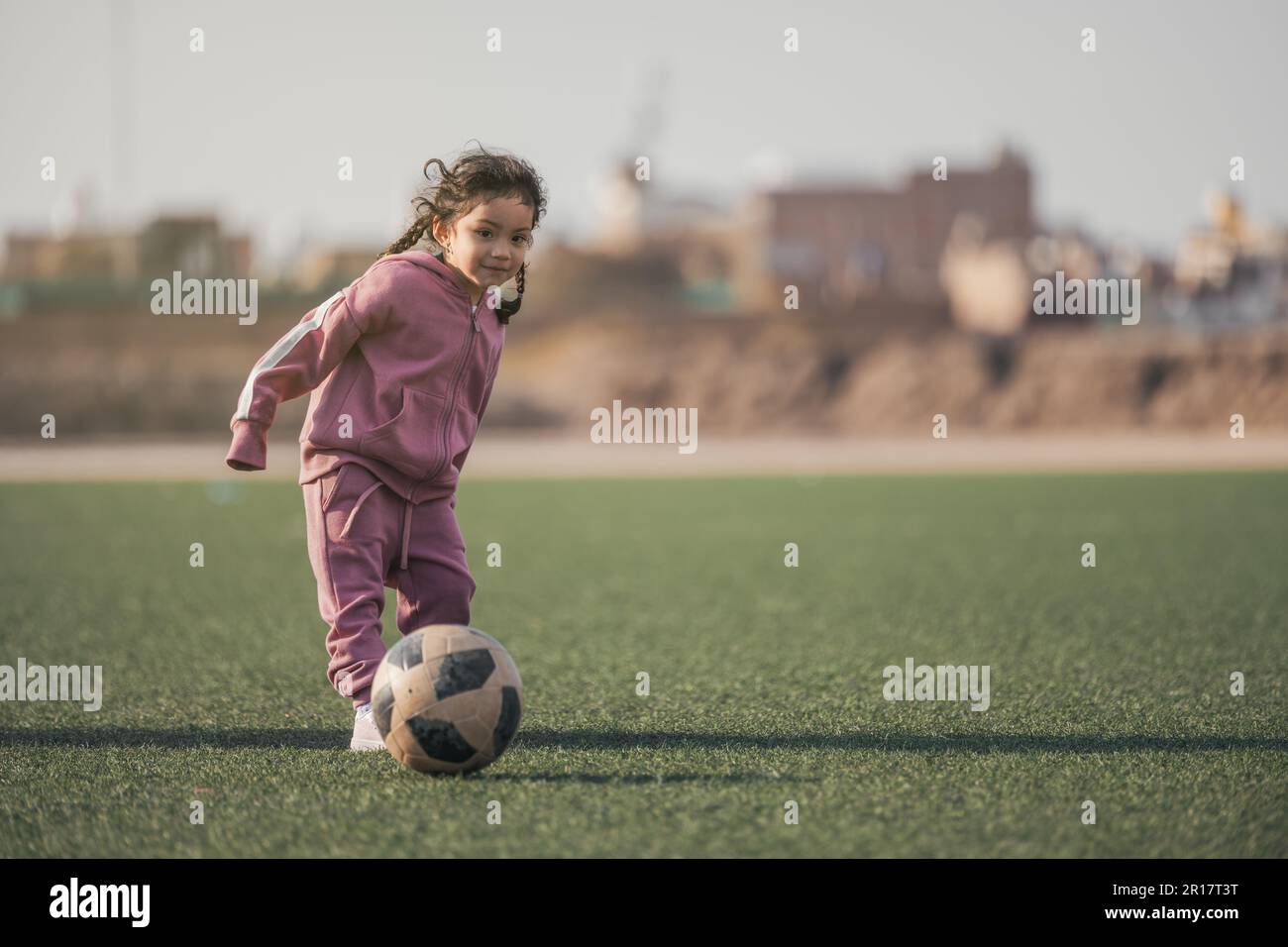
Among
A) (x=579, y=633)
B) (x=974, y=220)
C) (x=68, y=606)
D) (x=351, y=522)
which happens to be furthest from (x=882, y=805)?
(x=974, y=220)

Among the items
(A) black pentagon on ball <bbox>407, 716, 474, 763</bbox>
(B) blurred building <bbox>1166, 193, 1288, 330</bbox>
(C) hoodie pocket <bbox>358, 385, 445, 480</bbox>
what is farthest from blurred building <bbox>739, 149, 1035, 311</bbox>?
(A) black pentagon on ball <bbox>407, 716, 474, 763</bbox>

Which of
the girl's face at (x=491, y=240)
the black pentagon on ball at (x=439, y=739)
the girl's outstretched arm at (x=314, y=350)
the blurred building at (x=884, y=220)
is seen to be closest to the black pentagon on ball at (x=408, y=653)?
the black pentagon on ball at (x=439, y=739)

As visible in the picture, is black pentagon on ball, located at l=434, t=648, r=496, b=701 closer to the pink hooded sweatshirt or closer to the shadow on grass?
the shadow on grass

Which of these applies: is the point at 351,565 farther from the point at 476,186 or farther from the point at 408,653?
the point at 476,186

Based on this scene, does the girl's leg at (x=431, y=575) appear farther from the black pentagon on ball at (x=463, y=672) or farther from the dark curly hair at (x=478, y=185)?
the dark curly hair at (x=478, y=185)

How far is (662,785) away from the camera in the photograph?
3916 mm

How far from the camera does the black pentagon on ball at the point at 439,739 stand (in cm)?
389

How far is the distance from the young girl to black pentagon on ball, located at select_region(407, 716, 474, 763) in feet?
1.47

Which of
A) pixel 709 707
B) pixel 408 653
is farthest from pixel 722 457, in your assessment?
pixel 408 653

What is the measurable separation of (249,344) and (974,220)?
40666 millimetres

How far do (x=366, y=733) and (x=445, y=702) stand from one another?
0.57 meters

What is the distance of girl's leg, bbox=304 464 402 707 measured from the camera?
14.3 feet

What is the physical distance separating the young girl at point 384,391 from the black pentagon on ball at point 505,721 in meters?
0.52

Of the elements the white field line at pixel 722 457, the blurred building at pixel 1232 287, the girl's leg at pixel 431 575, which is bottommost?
the girl's leg at pixel 431 575
